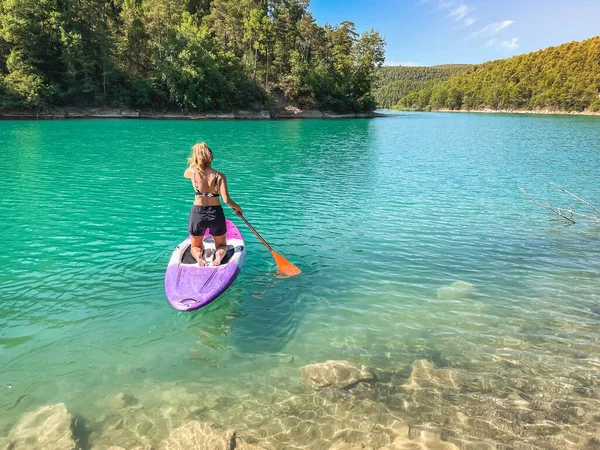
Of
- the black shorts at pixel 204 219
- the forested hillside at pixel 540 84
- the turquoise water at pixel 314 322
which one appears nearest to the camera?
the turquoise water at pixel 314 322

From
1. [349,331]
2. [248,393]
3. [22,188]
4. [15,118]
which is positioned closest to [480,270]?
[349,331]

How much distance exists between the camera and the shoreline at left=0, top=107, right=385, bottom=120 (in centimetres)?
5859

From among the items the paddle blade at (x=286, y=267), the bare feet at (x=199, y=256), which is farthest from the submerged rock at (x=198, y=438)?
the paddle blade at (x=286, y=267)

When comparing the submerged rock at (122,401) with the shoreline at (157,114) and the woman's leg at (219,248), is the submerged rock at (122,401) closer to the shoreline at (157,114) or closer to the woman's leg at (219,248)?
the woman's leg at (219,248)

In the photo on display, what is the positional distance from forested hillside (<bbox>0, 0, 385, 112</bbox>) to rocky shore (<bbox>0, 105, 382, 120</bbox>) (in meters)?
1.39

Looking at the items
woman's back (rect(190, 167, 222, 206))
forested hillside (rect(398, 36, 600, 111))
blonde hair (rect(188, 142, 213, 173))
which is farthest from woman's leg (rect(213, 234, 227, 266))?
forested hillside (rect(398, 36, 600, 111))

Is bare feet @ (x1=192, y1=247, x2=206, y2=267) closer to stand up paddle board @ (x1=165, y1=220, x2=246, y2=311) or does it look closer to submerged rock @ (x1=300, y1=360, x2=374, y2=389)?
stand up paddle board @ (x1=165, y1=220, x2=246, y2=311)

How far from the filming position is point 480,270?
889 centimetres

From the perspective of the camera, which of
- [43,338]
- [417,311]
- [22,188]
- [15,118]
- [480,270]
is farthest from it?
[15,118]

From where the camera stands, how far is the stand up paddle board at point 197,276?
651 cm

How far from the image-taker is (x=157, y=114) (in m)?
69.5

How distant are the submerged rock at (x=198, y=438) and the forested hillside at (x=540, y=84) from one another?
6089 inches

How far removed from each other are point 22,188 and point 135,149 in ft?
46.8

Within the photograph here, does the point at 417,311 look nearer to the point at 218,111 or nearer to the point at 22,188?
the point at 22,188
